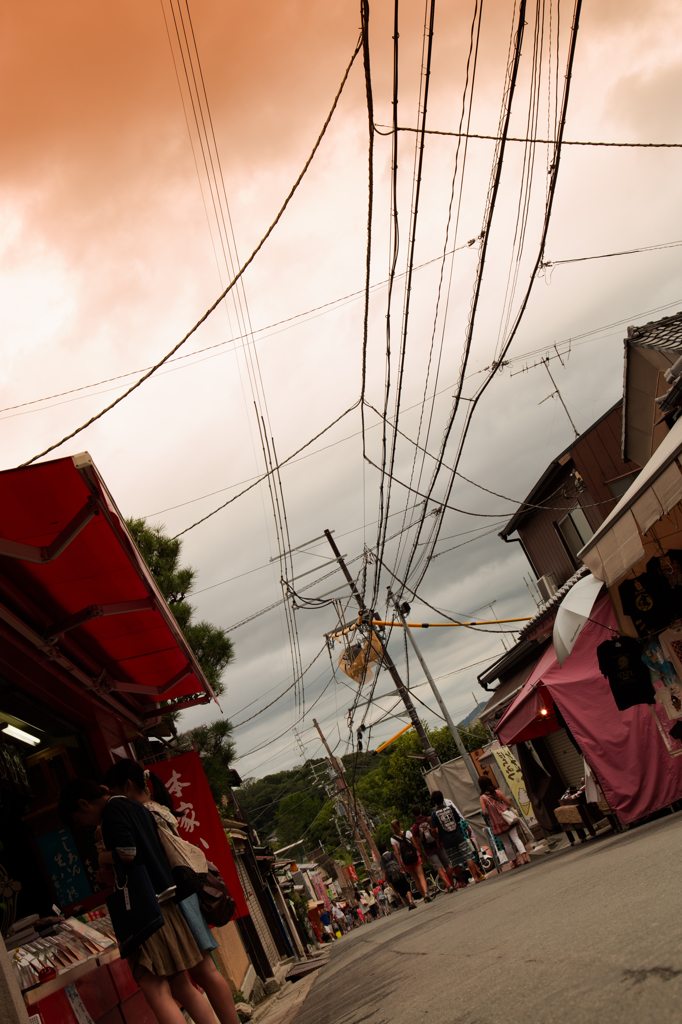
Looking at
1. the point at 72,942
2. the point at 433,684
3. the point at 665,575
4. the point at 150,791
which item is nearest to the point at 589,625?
the point at 665,575

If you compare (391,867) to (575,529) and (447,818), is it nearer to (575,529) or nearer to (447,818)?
(447,818)

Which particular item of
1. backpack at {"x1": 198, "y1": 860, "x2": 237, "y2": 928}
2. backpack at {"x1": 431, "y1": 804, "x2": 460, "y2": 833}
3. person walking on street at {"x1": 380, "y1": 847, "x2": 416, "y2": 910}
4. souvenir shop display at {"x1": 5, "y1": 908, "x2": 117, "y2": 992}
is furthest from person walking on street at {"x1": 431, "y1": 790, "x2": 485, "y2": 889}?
backpack at {"x1": 198, "y1": 860, "x2": 237, "y2": 928}

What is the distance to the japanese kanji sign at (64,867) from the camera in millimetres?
5883

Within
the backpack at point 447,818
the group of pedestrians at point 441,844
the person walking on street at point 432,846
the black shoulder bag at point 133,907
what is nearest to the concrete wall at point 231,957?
the group of pedestrians at point 441,844

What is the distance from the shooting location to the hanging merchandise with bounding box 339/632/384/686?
20.5 meters

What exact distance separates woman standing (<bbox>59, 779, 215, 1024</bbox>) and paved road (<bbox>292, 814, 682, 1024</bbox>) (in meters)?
0.98

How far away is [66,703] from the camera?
6.45 meters

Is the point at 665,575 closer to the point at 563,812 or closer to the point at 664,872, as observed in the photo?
the point at 664,872

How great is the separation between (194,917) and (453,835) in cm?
932

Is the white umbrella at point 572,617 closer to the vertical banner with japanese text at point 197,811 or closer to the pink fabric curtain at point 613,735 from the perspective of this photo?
the pink fabric curtain at point 613,735

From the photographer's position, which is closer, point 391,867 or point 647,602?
point 647,602

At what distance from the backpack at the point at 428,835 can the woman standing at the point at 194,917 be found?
343 inches

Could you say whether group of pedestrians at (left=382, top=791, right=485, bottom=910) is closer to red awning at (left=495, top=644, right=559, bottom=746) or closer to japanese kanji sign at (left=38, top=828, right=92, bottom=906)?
red awning at (left=495, top=644, right=559, bottom=746)

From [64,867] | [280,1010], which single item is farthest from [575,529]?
[64,867]
